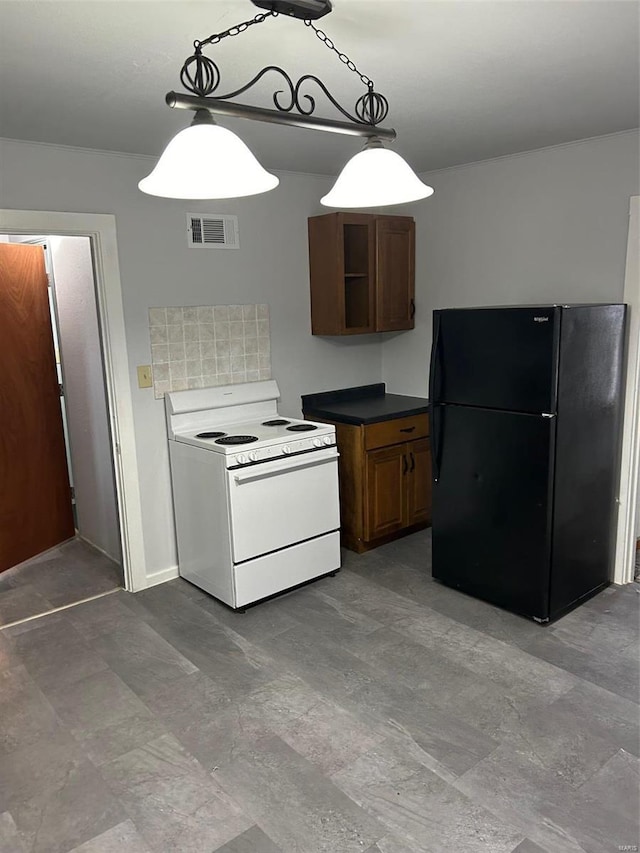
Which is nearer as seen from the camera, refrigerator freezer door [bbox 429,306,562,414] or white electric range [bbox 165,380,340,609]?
refrigerator freezer door [bbox 429,306,562,414]

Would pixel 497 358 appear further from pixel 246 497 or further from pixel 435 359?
pixel 246 497

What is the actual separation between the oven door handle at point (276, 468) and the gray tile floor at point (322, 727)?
Result: 28.6 inches

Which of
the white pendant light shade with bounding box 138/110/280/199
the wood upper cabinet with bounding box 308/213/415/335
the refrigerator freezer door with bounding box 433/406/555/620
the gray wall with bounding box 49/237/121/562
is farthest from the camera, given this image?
the wood upper cabinet with bounding box 308/213/415/335

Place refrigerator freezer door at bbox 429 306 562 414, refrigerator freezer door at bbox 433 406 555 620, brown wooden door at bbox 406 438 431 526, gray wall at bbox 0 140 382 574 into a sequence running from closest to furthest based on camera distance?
refrigerator freezer door at bbox 429 306 562 414 < refrigerator freezer door at bbox 433 406 555 620 < gray wall at bbox 0 140 382 574 < brown wooden door at bbox 406 438 431 526

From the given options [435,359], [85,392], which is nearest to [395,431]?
[435,359]

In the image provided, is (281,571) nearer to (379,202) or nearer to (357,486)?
(357,486)

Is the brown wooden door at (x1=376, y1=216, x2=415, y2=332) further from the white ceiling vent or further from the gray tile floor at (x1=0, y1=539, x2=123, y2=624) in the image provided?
the gray tile floor at (x1=0, y1=539, x2=123, y2=624)

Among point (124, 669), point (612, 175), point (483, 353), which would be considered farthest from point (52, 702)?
Answer: point (612, 175)

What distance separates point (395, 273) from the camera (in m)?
4.38

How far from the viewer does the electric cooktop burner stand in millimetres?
3340

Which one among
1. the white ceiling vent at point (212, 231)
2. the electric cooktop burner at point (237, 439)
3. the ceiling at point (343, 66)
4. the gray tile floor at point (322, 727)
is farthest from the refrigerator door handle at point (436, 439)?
the white ceiling vent at point (212, 231)

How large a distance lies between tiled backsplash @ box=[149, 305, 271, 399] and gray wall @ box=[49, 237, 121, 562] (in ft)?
1.28

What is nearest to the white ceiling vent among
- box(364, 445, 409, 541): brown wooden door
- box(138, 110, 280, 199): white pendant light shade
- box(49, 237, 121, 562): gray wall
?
box(49, 237, 121, 562): gray wall

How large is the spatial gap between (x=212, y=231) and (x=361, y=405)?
1.49 m
